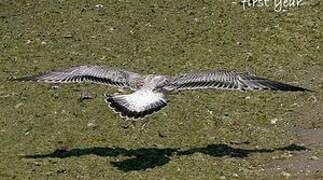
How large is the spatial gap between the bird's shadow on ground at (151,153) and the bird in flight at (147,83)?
122 cm

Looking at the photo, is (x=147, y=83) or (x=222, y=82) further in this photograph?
(x=147, y=83)

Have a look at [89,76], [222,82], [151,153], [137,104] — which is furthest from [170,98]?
[137,104]

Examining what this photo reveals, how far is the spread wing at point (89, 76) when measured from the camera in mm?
12445

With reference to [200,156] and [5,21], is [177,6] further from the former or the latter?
[200,156]

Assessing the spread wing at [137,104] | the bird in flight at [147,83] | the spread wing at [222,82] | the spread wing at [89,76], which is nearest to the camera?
the spread wing at [137,104]

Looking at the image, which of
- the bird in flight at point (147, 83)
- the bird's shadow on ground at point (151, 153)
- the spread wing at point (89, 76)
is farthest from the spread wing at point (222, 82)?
the bird's shadow on ground at point (151, 153)

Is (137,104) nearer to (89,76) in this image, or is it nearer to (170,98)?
(89,76)

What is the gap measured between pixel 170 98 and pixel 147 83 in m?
3.16

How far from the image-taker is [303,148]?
13.2 meters

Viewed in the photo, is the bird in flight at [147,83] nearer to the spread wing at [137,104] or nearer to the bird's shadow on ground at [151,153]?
the spread wing at [137,104]

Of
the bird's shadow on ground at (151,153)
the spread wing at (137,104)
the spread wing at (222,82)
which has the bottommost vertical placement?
the bird's shadow on ground at (151,153)

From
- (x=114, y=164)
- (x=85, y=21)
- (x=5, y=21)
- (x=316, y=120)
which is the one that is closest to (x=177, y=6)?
(x=85, y=21)

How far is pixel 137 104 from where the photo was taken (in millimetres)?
11383

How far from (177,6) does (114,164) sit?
9.32m
